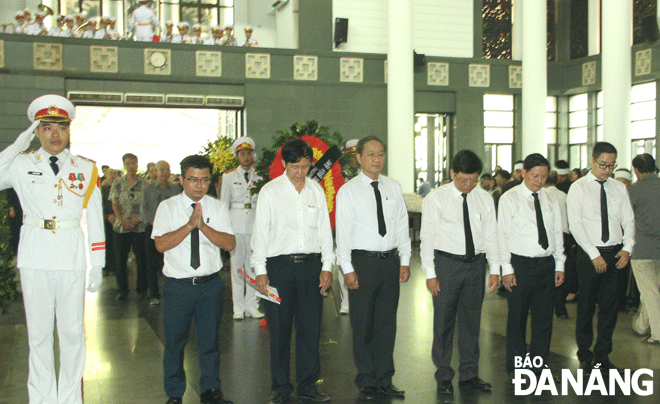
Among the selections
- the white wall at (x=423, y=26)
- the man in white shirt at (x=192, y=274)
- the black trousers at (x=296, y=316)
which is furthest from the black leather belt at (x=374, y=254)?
the white wall at (x=423, y=26)

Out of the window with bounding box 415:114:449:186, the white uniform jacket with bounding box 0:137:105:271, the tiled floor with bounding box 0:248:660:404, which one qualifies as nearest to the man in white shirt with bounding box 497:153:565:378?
the tiled floor with bounding box 0:248:660:404

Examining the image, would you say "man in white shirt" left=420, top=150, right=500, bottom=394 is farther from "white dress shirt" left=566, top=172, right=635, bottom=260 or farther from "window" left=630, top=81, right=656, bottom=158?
"window" left=630, top=81, right=656, bottom=158

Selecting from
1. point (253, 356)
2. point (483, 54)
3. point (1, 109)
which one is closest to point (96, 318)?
point (253, 356)

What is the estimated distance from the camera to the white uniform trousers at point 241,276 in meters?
7.46

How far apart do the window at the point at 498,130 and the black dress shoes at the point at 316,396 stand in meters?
14.6

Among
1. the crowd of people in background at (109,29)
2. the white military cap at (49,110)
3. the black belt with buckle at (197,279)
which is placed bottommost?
the black belt with buckle at (197,279)

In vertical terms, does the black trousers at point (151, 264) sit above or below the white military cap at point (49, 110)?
below

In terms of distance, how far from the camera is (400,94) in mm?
16625

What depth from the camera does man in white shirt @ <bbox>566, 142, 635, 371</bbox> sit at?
5.26m

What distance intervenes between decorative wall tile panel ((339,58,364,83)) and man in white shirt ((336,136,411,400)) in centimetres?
1247

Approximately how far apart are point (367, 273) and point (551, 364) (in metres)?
2.12

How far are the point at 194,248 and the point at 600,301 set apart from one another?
11.4 ft

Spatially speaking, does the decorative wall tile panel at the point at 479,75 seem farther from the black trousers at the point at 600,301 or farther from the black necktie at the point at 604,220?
the black trousers at the point at 600,301

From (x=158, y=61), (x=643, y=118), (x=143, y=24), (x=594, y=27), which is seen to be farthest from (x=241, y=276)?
(x=594, y=27)
